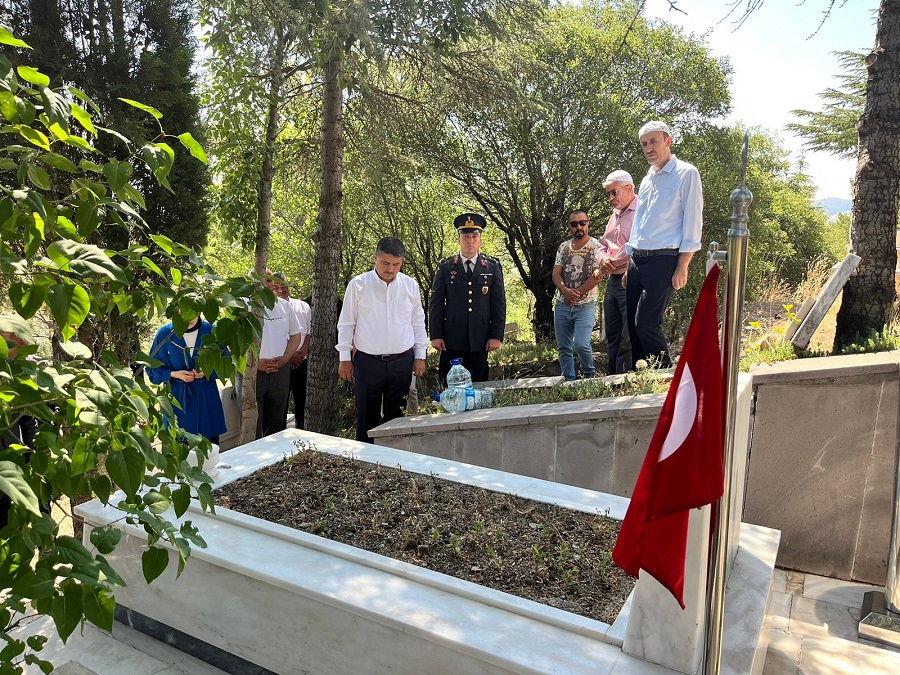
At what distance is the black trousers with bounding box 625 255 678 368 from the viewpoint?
17.0 feet

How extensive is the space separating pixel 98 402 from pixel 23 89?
23.7 inches

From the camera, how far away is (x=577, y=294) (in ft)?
20.1

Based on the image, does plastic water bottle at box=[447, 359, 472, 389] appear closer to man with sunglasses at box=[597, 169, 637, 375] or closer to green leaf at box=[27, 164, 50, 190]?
man with sunglasses at box=[597, 169, 637, 375]

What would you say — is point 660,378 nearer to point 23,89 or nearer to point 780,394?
point 780,394

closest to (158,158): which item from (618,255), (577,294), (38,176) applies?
(38,176)

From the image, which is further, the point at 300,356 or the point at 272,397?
the point at 300,356

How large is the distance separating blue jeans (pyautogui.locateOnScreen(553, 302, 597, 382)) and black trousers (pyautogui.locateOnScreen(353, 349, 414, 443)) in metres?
1.58

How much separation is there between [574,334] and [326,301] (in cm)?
264

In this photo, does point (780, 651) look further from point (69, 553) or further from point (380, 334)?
point (380, 334)

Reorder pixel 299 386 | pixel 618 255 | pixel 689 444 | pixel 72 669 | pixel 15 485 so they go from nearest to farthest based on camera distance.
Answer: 1. pixel 15 485
2. pixel 689 444
3. pixel 72 669
4. pixel 618 255
5. pixel 299 386

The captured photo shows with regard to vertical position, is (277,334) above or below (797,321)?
below

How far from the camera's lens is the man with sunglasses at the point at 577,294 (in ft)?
20.2

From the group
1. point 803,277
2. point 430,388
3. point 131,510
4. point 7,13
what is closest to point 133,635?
point 131,510

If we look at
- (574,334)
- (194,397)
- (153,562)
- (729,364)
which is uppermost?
(729,364)
